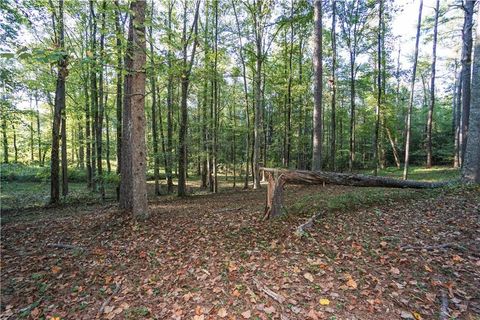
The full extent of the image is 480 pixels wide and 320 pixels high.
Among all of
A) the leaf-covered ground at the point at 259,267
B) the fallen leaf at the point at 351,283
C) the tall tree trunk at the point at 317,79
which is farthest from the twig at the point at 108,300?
the tall tree trunk at the point at 317,79

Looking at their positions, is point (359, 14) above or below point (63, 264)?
above

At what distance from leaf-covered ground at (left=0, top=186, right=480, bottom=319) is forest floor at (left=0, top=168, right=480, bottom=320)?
0.7 inches

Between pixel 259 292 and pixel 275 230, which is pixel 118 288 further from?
pixel 275 230

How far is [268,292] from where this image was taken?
10.3 feet

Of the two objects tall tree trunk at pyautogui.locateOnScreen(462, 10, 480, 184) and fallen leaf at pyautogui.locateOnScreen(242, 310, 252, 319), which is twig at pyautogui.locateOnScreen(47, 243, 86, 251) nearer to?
fallen leaf at pyautogui.locateOnScreen(242, 310, 252, 319)

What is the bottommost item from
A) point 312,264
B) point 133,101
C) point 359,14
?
point 312,264

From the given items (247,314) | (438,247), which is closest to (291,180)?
(438,247)

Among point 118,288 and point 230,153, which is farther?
point 230,153

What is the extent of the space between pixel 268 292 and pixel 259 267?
640 mm

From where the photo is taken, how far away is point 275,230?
5.15 metres

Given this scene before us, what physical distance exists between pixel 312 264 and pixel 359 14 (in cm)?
1881

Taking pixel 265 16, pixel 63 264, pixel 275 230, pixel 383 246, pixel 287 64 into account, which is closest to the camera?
pixel 383 246

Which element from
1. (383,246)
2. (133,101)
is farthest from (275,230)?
(133,101)

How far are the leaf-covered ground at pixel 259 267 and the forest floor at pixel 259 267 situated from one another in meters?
0.02
